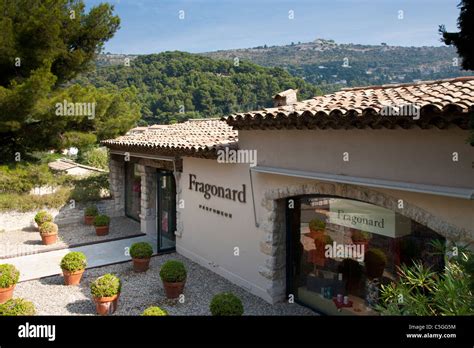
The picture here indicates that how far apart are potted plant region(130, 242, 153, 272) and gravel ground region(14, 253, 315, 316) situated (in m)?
0.16

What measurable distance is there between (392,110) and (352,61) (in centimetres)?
6269

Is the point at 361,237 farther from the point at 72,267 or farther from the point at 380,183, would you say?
the point at 72,267

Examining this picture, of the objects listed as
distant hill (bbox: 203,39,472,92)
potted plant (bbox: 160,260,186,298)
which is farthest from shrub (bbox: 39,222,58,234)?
distant hill (bbox: 203,39,472,92)

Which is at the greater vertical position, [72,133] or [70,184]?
[72,133]

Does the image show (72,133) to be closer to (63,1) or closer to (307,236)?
(63,1)

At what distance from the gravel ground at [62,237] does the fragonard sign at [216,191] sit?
4356 mm

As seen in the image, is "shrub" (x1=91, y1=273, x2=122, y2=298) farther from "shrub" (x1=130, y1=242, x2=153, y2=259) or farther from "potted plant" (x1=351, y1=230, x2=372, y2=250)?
"potted plant" (x1=351, y1=230, x2=372, y2=250)

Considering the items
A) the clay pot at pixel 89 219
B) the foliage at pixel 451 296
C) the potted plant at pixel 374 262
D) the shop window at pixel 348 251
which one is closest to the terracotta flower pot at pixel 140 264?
the shop window at pixel 348 251

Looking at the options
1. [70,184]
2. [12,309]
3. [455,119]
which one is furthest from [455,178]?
[70,184]

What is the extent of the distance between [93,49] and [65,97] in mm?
4298

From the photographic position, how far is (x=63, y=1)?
1611 centimetres

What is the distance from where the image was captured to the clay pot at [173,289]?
8695mm

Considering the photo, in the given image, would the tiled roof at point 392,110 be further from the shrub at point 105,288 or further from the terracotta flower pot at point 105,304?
the terracotta flower pot at point 105,304

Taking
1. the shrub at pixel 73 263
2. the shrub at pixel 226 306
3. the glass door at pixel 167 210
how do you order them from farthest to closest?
the glass door at pixel 167 210, the shrub at pixel 73 263, the shrub at pixel 226 306
